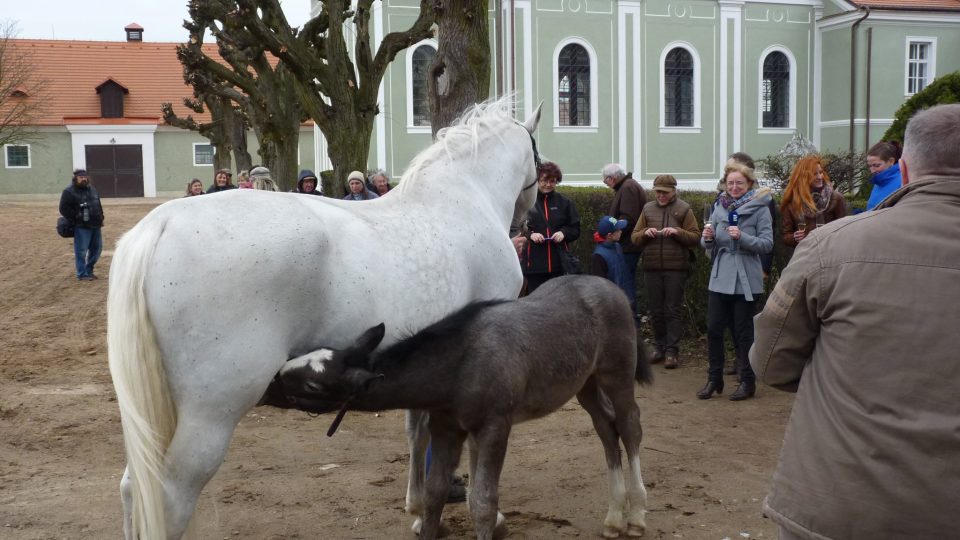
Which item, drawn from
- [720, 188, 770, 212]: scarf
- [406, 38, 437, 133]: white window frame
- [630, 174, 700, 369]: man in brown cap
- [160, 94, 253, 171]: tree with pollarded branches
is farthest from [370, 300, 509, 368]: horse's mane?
[406, 38, 437, 133]: white window frame

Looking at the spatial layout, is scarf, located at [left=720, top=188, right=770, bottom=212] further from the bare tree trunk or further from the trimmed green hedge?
the bare tree trunk

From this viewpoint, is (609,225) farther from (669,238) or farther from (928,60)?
(928,60)

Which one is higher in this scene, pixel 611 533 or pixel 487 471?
pixel 487 471

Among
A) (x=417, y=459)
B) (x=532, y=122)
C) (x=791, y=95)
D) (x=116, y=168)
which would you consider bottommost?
(x=417, y=459)

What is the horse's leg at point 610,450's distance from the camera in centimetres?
466

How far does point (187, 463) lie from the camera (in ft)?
11.5

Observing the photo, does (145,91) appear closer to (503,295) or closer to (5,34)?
(5,34)

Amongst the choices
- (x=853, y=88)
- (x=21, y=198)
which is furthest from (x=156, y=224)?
(x=21, y=198)

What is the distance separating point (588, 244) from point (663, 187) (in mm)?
2125

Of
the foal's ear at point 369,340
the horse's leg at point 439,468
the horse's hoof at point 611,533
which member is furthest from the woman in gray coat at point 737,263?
the foal's ear at point 369,340

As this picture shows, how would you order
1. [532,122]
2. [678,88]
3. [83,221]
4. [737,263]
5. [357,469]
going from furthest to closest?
[678,88]
[83,221]
[737,263]
[357,469]
[532,122]

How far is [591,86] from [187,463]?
89.1ft

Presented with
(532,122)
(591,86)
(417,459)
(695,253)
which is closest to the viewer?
(417,459)

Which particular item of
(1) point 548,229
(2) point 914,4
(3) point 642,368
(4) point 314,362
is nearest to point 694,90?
(2) point 914,4
